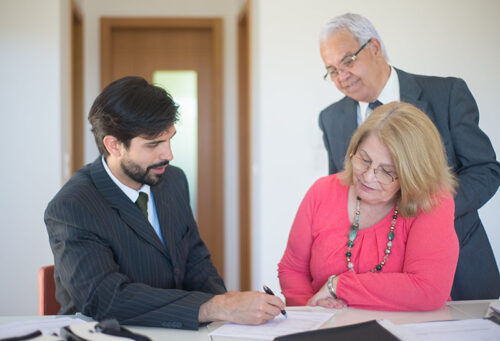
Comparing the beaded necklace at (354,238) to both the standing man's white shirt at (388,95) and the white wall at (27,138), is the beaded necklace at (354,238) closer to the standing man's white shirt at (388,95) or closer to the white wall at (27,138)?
the standing man's white shirt at (388,95)

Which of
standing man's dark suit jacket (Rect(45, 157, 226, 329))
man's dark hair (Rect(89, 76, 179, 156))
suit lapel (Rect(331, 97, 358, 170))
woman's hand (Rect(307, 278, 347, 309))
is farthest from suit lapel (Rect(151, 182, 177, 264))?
suit lapel (Rect(331, 97, 358, 170))

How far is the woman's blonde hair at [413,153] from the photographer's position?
5.60 feet

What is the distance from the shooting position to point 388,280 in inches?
64.5

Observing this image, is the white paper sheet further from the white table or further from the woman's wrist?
the woman's wrist

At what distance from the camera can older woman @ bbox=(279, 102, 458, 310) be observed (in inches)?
64.5

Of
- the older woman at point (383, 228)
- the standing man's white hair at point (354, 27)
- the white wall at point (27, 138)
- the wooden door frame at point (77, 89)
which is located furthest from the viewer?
the wooden door frame at point (77, 89)

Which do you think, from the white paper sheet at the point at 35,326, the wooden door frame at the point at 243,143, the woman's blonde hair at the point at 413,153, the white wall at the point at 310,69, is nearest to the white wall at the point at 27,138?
the white wall at the point at 310,69

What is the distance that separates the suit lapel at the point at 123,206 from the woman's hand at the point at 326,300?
560 mm

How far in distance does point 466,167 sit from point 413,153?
902 millimetres

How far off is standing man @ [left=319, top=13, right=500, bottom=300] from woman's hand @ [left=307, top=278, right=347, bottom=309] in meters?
1.02

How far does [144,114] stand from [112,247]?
1.49ft

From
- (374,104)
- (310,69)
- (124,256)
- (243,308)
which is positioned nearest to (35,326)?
(124,256)

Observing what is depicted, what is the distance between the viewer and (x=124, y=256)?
1679 mm

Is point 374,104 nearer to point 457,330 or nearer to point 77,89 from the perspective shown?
point 457,330
